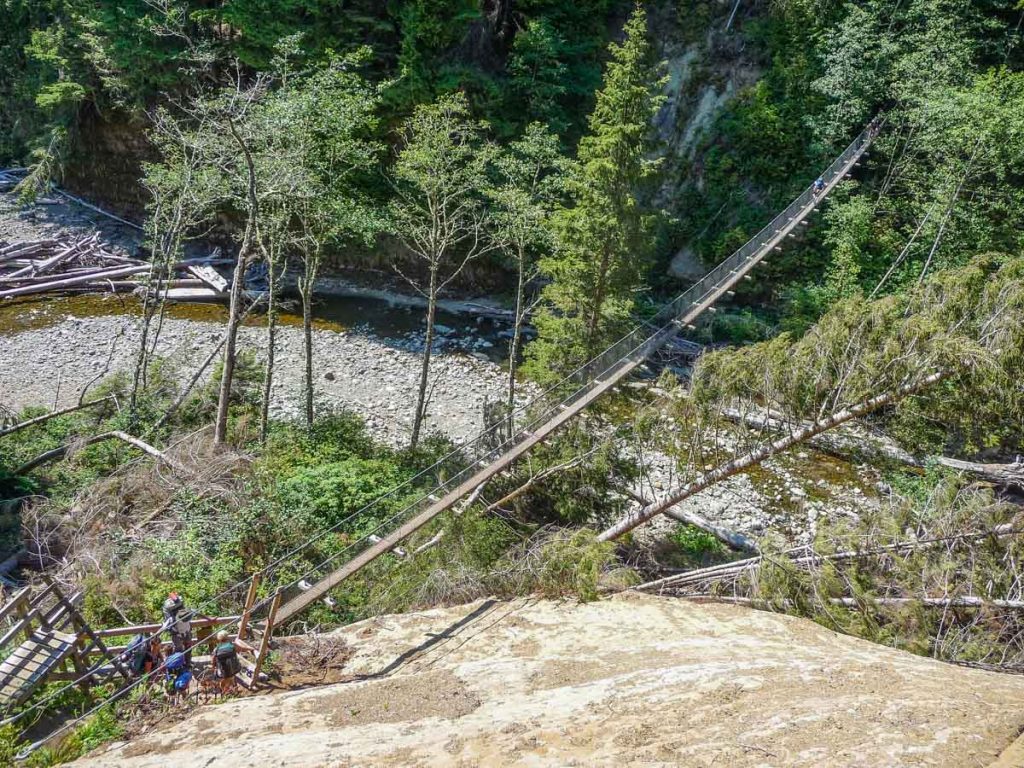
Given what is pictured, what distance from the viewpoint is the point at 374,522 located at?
14164 mm

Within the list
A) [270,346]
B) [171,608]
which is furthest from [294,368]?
[171,608]

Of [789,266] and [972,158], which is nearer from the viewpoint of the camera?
[972,158]

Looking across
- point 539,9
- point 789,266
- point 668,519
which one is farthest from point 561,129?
point 668,519

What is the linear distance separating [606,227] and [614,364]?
3.27m

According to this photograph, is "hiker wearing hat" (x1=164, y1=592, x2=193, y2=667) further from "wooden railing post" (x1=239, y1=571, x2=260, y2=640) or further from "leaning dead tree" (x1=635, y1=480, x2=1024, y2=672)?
"leaning dead tree" (x1=635, y1=480, x2=1024, y2=672)

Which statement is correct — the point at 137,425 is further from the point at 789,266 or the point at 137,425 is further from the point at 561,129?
the point at 789,266

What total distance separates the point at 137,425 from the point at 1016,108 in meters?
26.0

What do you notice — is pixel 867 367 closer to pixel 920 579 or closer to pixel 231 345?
pixel 920 579

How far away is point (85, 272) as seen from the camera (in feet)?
86.9

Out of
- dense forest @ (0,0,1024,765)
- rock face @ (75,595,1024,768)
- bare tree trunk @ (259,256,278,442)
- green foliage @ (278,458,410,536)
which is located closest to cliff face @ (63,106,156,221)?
dense forest @ (0,0,1024,765)

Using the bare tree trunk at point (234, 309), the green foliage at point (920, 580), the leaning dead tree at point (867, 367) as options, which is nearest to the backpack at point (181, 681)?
the bare tree trunk at point (234, 309)

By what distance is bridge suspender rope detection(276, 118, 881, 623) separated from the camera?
11992 mm

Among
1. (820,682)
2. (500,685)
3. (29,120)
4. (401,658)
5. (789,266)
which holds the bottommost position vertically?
(401,658)

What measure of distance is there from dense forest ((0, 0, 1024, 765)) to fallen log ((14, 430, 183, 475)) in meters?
0.10
